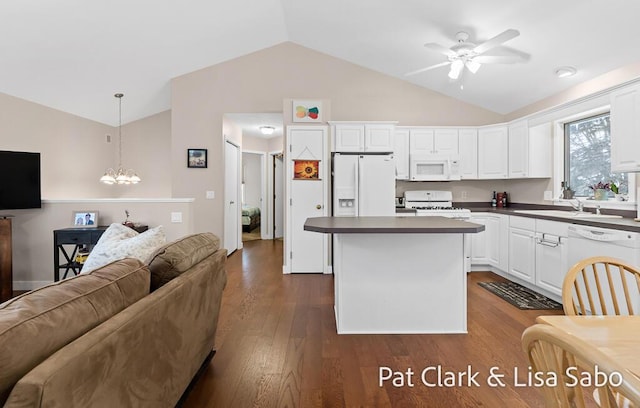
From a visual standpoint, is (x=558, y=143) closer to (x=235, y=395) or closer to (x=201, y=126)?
(x=235, y=395)

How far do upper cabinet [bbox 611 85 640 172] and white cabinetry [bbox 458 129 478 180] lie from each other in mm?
1986

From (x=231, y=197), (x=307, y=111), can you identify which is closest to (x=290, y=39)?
(x=307, y=111)

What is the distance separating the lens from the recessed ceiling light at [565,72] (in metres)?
3.72

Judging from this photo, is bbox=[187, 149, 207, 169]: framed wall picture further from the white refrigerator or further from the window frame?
the window frame

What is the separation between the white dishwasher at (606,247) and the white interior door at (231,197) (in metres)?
4.62

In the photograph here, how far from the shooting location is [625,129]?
9.64 feet

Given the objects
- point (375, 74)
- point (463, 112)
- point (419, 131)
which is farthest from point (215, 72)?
point (463, 112)

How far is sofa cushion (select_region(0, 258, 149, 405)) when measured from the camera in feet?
2.76

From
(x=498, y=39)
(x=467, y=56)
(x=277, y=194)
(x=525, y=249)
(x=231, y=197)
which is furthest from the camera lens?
(x=277, y=194)

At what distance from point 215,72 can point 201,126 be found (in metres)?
0.85

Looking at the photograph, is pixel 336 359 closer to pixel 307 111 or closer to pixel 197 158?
pixel 307 111

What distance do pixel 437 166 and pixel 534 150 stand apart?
4.01 feet

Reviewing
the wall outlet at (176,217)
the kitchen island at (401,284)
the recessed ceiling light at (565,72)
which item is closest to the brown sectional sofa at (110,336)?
the kitchen island at (401,284)

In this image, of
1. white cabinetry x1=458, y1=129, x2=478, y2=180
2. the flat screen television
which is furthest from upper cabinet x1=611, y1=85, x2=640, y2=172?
the flat screen television
